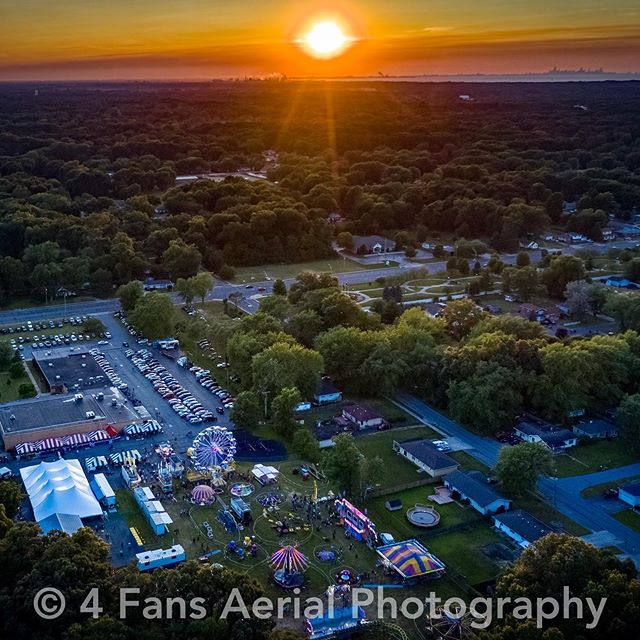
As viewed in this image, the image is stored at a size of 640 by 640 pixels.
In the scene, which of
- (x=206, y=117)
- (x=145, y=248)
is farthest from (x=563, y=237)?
(x=206, y=117)

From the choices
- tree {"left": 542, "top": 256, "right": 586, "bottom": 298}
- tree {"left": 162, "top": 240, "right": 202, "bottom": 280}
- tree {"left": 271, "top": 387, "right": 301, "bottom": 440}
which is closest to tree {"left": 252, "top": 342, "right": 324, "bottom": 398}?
tree {"left": 271, "top": 387, "right": 301, "bottom": 440}

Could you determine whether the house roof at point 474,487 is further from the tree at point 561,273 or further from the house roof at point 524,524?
the tree at point 561,273

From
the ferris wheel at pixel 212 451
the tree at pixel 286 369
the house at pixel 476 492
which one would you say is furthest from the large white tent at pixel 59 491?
the house at pixel 476 492

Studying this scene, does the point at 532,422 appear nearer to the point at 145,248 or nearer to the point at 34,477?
the point at 34,477

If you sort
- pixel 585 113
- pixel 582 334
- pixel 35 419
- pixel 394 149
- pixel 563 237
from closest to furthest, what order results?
pixel 35 419
pixel 582 334
pixel 563 237
pixel 394 149
pixel 585 113

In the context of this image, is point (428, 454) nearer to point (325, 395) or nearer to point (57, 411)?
point (325, 395)
